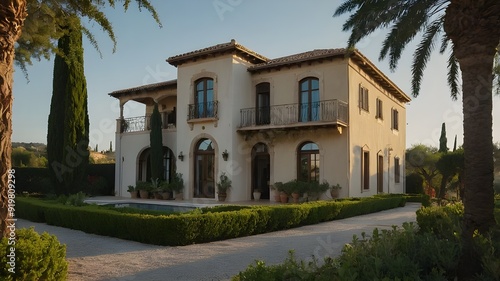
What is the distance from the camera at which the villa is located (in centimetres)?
1789

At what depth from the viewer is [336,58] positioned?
17781mm

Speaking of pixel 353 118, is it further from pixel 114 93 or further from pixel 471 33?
pixel 114 93

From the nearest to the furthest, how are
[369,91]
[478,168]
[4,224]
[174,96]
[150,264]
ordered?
1. [4,224]
2. [478,168]
3. [150,264]
4. [369,91]
5. [174,96]

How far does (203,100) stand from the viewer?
66.3 ft

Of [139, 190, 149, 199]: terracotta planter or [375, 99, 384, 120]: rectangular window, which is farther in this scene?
[375, 99, 384, 120]: rectangular window

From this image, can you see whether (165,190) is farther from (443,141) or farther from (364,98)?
(443,141)

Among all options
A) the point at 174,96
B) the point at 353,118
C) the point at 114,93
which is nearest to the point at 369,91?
the point at 353,118

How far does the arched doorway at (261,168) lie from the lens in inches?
790

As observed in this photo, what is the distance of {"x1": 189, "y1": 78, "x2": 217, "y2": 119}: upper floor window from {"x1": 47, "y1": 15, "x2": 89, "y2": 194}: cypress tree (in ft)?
17.0

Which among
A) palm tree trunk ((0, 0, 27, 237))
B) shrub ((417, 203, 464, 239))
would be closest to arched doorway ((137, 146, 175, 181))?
shrub ((417, 203, 464, 239))

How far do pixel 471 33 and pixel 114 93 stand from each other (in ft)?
72.0

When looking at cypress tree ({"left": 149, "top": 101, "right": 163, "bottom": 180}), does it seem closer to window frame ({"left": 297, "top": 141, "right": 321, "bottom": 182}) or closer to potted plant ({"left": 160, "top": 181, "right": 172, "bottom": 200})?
potted plant ({"left": 160, "top": 181, "right": 172, "bottom": 200})

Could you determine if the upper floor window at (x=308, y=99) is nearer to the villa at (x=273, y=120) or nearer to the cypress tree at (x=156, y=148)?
the villa at (x=273, y=120)

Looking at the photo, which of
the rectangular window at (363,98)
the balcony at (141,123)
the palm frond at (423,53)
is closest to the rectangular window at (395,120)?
the rectangular window at (363,98)
